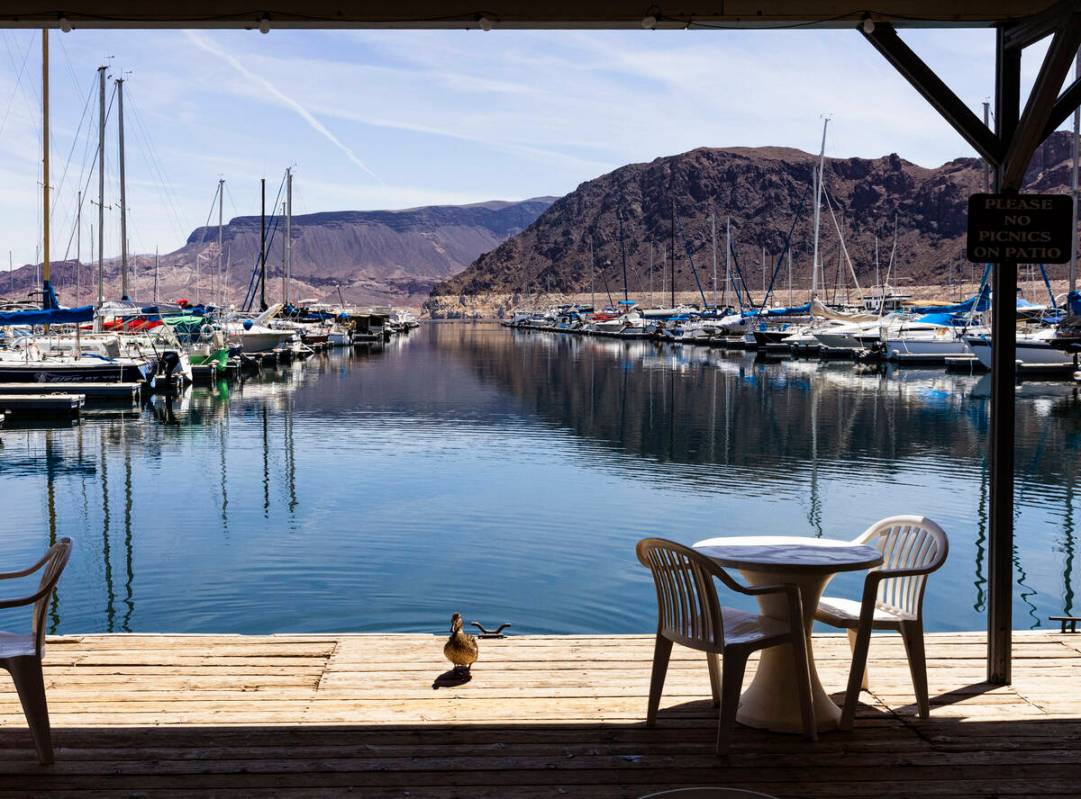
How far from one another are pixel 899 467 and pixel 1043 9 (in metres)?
14.5

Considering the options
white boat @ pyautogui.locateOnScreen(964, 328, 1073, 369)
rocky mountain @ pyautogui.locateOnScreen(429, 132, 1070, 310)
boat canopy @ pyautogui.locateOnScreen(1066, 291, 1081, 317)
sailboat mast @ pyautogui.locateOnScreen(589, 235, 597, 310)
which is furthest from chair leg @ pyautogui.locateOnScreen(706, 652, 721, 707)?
Result: rocky mountain @ pyautogui.locateOnScreen(429, 132, 1070, 310)

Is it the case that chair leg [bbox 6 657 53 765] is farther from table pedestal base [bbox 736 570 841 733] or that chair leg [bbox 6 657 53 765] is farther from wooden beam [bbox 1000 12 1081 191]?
wooden beam [bbox 1000 12 1081 191]

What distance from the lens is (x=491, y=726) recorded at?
14.0ft

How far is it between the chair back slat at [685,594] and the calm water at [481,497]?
5.16m

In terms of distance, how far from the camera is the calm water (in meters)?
10.3

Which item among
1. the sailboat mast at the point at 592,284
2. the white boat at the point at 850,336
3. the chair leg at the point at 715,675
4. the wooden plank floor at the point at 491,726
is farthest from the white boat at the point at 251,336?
the sailboat mast at the point at 592,284

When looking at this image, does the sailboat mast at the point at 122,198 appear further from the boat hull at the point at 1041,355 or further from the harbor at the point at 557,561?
the boat hull at the point at 1041,355

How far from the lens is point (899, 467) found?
725 inches

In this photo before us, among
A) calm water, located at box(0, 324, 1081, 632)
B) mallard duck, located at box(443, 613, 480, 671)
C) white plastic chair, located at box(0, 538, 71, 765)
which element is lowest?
calm water, located at box(0, 324, 1081, 632)

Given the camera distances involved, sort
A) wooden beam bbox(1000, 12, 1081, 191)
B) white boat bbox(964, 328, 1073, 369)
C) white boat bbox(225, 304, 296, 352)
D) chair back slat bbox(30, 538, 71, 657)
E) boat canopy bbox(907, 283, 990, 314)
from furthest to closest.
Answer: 1. white boat bbox(225, 304, 296, 352)
2. boat canopy bbox(907, 283, 990, 314)
3. white boat bbox(964, 328, 1073, 369)
4. wooden beam bbox(1000, 12, 1081, 191)
5. chair back slat bbox(30, 538, 71, 657)

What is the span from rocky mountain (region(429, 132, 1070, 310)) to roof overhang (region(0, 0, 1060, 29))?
417 feet

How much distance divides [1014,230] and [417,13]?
104 inches

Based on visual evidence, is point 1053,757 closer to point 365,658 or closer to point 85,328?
point 365,658

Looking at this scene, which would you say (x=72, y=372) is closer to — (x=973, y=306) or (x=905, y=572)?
(x=905, y=572)
